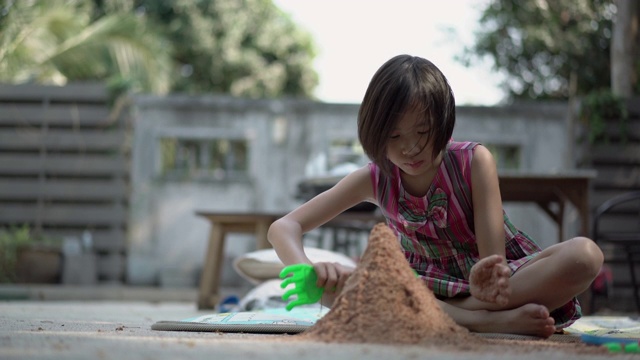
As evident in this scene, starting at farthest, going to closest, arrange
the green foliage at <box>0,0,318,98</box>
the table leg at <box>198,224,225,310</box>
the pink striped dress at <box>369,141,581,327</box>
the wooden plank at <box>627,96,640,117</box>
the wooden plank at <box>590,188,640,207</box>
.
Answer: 1. the green foliage at <box>0,0,318,98</box>
2. the wooden plank at <box>627,96,640,117</box>
3. the wooden plank at <box>590,188,640,207</box>
4. the table leg at <box>198,224,225,310</box>
5. the pink striped dress at <box>369,141,581,327</box>

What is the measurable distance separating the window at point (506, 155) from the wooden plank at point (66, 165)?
3785mm

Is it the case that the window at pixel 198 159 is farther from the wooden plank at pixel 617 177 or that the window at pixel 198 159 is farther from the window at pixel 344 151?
the wooden plank at pixel 617 177

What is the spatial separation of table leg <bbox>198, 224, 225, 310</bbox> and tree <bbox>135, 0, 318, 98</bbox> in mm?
12383

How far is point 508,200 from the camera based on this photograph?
5.44m

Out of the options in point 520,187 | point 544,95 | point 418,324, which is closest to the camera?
point 418,324

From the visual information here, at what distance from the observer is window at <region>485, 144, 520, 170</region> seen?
31.8ft

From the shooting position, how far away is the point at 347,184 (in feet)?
8.71

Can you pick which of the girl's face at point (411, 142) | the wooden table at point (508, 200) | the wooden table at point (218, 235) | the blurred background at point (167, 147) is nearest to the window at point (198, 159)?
the blurred background at point (167, 147)

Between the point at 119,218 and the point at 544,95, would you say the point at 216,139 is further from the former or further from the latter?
the point at 544,95

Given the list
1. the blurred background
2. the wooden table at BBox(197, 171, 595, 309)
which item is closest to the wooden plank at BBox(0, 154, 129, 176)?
the blurred background

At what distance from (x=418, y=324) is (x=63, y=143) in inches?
299

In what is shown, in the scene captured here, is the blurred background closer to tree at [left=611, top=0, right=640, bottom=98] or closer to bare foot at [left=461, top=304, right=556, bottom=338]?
tree at [left=611, top=0, right=640, bottom=98]

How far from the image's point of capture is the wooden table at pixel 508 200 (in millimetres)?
4918

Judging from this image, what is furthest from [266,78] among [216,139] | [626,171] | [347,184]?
[347,184]
